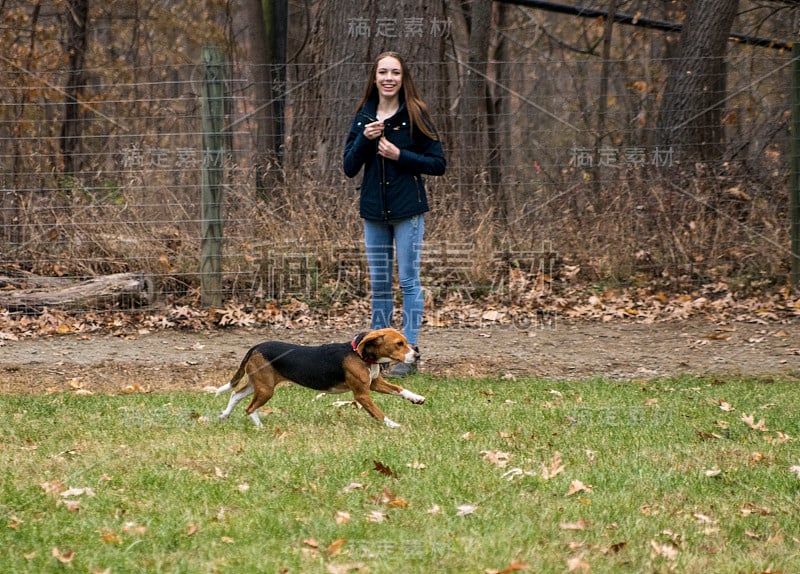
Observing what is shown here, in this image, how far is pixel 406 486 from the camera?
5.01 m

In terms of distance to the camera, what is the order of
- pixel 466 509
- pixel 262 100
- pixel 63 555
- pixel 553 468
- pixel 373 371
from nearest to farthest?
pixel 63 555 → pixel 466 509 → pixel 553 468 → pixel 373 371 → pixel 262 100

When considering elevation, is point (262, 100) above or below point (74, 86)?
below

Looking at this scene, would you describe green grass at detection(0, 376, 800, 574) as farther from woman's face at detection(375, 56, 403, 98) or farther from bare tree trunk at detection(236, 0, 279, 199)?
bare tree trunk at detection(236, 0, 279, 199)

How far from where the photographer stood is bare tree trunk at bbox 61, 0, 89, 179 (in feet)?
38.8

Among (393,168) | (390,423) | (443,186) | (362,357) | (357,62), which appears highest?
(357,62)

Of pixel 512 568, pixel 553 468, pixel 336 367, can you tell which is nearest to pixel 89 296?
pixel 336 367

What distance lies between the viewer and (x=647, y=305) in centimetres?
1082

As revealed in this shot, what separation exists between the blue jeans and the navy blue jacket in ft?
0.41

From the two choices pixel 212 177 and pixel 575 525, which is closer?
pixel 575 525

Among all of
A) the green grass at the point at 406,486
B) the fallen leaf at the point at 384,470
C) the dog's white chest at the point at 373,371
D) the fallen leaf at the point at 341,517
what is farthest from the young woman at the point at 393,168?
the fallen leaf at the point at 341,517

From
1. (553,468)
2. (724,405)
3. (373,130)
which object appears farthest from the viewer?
(373,130)

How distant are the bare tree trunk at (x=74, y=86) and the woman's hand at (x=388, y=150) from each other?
4616 millimetres

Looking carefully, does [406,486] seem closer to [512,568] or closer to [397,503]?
[397,503]

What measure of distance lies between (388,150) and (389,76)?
535mm
